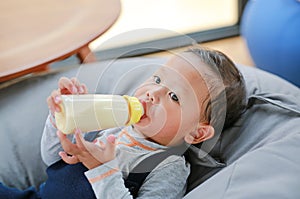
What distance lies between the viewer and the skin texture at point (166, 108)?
2.64 ft

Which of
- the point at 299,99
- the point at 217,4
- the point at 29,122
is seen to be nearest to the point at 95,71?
the point at 29,122

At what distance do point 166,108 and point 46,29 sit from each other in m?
0.52

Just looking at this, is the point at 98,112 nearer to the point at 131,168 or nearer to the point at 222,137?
the point at 131,168

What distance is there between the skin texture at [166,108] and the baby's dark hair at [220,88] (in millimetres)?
11

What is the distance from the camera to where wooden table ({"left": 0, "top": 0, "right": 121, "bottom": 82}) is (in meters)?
1.08

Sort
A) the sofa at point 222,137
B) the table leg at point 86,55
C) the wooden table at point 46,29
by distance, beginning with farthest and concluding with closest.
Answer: the table leg at point 86,55 → the wooden table at point 46,29 → the sofa at point 222,137

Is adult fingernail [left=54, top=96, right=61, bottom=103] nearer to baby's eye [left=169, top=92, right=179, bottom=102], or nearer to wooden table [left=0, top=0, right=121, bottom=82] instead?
baby's eye [left=169, top=92, right=179, bottom=102]

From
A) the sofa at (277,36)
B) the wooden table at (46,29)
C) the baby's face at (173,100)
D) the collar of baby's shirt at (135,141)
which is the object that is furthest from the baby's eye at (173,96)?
the sofa at (277,36)

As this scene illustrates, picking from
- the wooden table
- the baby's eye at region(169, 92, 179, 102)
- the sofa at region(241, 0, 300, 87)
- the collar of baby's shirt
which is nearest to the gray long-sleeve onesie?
the collar of baby's shirt

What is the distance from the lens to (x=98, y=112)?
2.50 ft

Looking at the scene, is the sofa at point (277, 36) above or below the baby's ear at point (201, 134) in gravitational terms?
below

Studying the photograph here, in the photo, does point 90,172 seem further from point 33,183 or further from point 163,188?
point 33,183

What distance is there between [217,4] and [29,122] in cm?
127

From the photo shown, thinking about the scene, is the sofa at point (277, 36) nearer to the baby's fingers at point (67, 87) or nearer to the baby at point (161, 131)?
the baby at point (161, 131)
